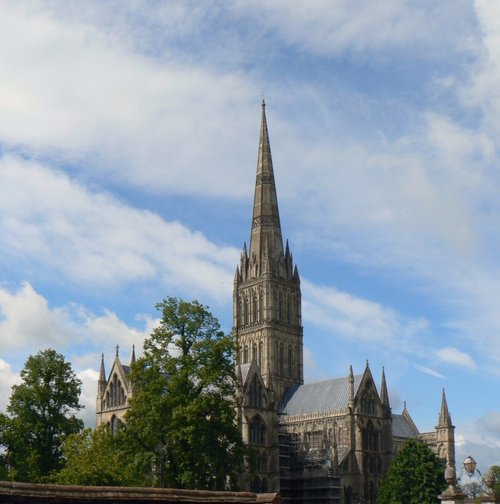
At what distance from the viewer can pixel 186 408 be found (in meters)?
52.5

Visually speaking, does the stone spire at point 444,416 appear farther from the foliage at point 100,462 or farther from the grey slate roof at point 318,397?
the foliage at point 100,462

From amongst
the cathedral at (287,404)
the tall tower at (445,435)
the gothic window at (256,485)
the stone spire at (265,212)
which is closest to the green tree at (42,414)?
the cathedral at (287,404)

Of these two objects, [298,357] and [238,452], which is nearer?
[238,452]

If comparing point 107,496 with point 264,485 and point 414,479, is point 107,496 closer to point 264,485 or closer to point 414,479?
point 414,479

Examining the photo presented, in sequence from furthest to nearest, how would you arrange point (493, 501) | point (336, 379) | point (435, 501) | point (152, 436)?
1. point (336, 379)
2. point (435, 501)
3. point (152, 436)
4. point (493, 501)

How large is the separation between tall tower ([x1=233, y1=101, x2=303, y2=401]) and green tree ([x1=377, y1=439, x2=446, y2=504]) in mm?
34279

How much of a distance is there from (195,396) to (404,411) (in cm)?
8455

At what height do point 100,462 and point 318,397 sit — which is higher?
point 318,397

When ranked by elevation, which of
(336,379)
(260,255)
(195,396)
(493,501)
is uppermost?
(260,255)

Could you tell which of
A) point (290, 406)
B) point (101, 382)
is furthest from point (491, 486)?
point (290, 406)

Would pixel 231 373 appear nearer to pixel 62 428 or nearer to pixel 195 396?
pixel 195 396

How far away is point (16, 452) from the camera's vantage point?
6153cm

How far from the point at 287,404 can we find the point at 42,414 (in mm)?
54038

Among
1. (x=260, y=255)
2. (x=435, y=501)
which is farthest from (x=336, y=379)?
(x=435, y=501)
